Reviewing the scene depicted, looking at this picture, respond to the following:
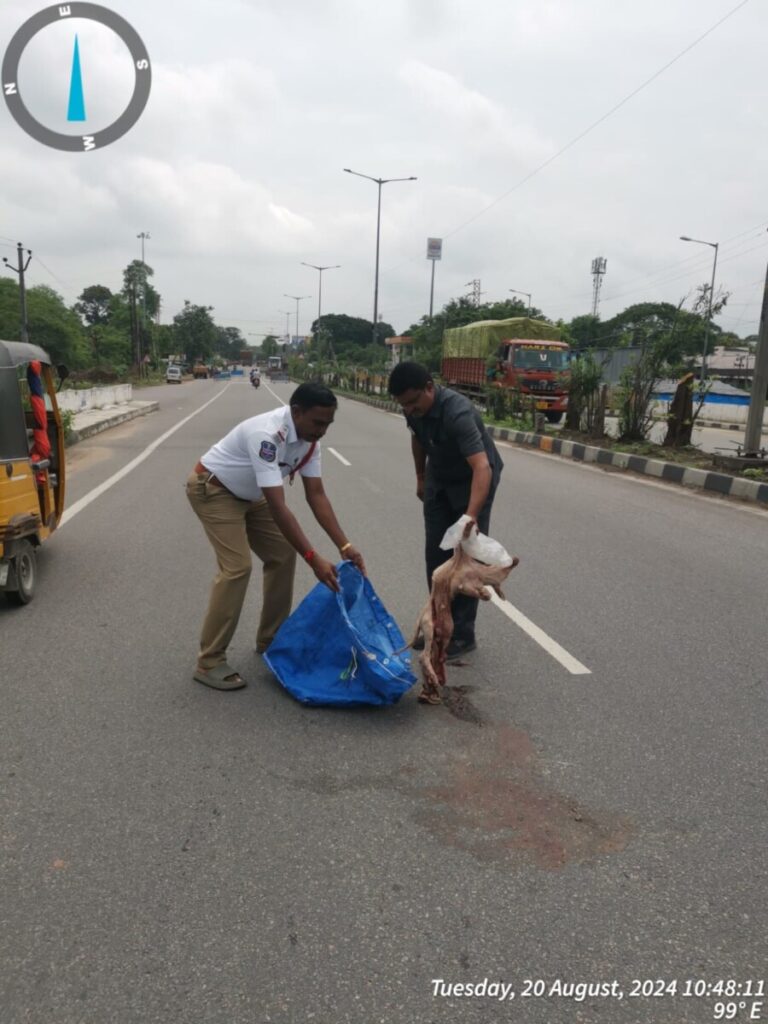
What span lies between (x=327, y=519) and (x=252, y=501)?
1.26ft

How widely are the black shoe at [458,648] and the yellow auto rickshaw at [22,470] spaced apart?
271 centimetres

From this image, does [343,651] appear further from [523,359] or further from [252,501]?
[523,359]

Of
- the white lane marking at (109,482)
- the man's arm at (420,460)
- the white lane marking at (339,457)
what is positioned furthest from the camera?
the white lane marking at (339,457)

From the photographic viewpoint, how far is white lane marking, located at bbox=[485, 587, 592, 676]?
4.21 m

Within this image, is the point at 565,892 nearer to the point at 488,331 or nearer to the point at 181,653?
the point at 181,653

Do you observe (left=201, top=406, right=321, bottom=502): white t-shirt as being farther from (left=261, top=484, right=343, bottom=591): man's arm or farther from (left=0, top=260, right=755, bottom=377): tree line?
(left=0, top=260, right=755, bottom=377): tree line

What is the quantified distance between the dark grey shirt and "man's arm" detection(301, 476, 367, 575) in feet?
2.11

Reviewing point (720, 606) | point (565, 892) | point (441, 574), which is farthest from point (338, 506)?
point (565, 892)

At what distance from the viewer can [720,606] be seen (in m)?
5.45

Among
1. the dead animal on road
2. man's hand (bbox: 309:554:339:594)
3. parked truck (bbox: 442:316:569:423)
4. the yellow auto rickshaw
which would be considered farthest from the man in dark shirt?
parked truck (bbox: 442:316:569:423)

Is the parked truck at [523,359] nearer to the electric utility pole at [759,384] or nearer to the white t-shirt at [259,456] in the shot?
the electric utility pole at [759,384]

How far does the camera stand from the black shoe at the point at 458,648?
439cm

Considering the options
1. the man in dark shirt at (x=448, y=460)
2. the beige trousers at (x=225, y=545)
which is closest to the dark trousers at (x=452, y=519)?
the man in dark shirt at (x=448, y=460)

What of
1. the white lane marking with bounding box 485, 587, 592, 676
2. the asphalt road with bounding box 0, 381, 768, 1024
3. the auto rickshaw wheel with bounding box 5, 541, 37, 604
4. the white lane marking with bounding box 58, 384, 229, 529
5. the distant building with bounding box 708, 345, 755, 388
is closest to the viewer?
the asphalt road with bounding box 0, 381, 768, 1024
